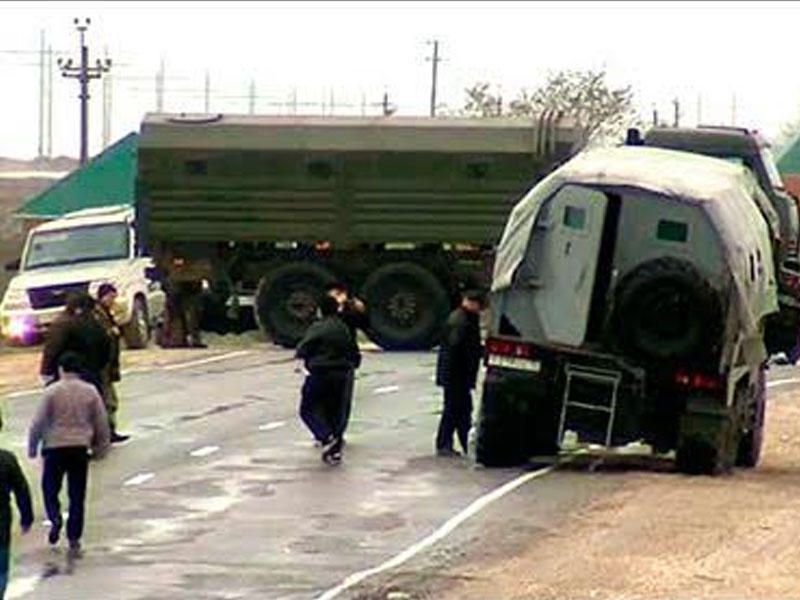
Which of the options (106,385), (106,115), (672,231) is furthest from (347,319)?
(106,115)

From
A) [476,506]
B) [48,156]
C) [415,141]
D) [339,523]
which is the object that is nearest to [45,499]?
[339,523]

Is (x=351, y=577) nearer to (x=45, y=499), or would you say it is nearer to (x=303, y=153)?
(x=45, y=499)

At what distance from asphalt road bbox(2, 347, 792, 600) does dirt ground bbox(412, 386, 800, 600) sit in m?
0.37

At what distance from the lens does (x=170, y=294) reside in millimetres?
38812

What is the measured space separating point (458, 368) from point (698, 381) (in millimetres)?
2409

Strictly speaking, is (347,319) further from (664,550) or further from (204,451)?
(664,550)

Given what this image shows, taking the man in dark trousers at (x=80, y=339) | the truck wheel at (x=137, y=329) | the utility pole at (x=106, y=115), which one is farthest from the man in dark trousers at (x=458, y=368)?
the utility pole at (x=106, y=115)

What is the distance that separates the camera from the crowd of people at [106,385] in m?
16.3

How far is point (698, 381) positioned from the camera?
71.8 ft

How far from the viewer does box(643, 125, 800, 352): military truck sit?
25.0 meters

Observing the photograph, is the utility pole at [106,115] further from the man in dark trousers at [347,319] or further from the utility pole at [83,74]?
the man in dark trousers at [347,319]

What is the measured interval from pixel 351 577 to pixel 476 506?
4026 millimetres

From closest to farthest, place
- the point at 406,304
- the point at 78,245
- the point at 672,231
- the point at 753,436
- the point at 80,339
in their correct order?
the point at 80,339 → the point at 672,231 → the point at 753,436 → the point at 406,304 → the point at 78,245

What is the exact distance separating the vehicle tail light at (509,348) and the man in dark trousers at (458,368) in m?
0.45
